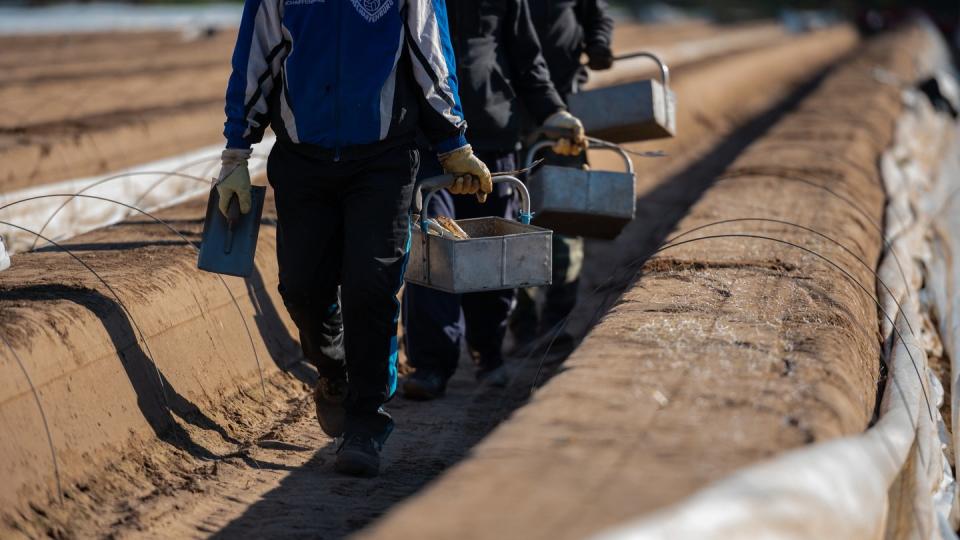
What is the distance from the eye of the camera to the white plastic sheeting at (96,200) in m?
6.44

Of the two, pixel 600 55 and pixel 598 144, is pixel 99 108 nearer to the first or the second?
pixel 600 55

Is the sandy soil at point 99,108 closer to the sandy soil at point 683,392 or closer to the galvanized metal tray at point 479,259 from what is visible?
the galvanized metal tray at point 479,259

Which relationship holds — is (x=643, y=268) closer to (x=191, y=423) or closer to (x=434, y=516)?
(x=191, y=423)

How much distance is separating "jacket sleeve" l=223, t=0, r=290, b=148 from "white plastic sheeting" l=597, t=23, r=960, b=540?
76.9 inches

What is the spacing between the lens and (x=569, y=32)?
19.1ft

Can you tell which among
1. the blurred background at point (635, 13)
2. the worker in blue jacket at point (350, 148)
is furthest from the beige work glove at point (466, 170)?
the blurred background at point (635, 13)

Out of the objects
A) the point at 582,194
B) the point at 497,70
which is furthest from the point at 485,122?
the point at 582,194

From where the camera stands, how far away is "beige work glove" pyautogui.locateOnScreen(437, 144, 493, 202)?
4.06m

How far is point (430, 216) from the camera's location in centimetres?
482

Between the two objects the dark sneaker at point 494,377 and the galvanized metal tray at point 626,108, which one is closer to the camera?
the dark sneaker at point 494,377

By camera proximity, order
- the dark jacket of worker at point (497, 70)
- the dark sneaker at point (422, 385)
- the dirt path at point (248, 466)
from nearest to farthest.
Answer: the dirt path at point (248, 466), the dark jacket of worker at point (497, 70), the dark sneaker at point (422, 385)

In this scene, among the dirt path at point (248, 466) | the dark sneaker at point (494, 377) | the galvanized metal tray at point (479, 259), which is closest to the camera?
the dirt path at point (248, 466)

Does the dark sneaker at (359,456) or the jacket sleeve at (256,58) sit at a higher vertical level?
the jacket sleeve at (256,58)

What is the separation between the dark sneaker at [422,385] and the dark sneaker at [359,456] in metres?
0.94
